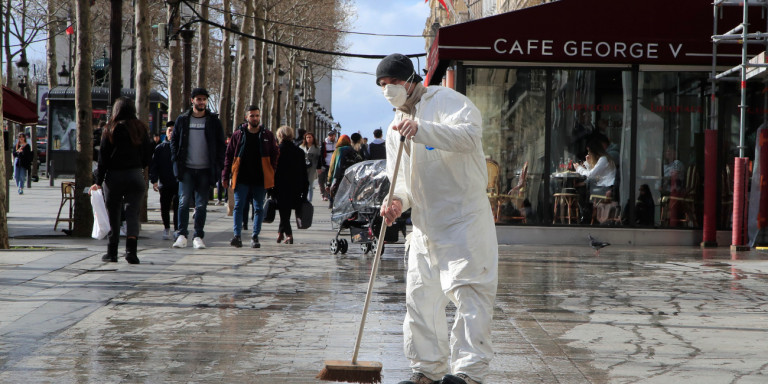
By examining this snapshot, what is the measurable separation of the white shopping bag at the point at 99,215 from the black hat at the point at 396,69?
6865 mm

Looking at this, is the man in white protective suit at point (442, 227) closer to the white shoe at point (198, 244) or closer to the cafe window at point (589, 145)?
the white shoe at point (198, 244)

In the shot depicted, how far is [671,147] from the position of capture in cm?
1630

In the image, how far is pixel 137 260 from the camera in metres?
11.0

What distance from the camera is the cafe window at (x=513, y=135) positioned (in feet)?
52.9

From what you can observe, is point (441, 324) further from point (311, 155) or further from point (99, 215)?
point (311, 155)

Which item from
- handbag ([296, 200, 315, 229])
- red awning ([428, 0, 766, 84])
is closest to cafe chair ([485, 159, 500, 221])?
red awning ([428, 0, 766, 84])

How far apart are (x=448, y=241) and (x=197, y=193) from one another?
8595mm

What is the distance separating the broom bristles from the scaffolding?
10.4 m

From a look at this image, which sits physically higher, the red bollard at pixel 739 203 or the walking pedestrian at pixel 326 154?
the walking pedestrian at pixel 326 154

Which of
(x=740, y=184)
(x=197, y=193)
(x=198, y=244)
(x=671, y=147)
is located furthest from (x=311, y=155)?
(x=740, y=184)

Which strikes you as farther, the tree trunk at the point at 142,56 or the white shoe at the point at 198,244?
the tree trunk at the point at 142,56

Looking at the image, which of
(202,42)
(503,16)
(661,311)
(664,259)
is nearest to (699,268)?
(664,259)

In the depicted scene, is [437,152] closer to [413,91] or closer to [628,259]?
[413,91]

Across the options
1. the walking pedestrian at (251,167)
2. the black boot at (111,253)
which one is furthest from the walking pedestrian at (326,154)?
the black boot at (111,253)
